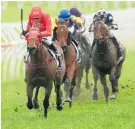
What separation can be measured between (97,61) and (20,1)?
3074 centimetres

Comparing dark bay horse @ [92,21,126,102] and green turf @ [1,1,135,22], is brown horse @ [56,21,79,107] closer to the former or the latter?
dark bay horse @ [92,21,126,102]

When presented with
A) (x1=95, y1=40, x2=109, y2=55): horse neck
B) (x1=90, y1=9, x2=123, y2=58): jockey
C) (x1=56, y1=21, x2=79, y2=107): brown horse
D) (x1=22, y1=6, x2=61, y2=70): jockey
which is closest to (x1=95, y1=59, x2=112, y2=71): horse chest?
(x1=95, y1=40, x2=109, y2=55): horse neck

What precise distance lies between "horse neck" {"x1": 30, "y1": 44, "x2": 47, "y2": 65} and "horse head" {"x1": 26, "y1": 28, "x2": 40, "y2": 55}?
46 cm

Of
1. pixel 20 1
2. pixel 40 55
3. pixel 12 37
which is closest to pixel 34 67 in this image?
pixel 40 55

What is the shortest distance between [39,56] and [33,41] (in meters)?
0.88

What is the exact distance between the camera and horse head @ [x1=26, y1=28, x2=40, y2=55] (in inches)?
477

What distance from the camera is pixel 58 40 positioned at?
1488cm

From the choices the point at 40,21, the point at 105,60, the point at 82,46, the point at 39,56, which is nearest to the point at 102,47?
the point at 105,60

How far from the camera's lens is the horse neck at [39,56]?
12914 millimetres

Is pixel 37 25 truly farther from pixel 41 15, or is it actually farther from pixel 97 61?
pixel 97 61

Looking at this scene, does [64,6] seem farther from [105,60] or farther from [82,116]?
[82,116]

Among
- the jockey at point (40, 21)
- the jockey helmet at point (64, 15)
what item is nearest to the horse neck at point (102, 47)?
the jockey helmet at point (64, 15)

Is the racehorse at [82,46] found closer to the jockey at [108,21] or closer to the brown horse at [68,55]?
the jockey at [108,21]

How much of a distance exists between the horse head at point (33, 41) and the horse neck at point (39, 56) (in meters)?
0.46
